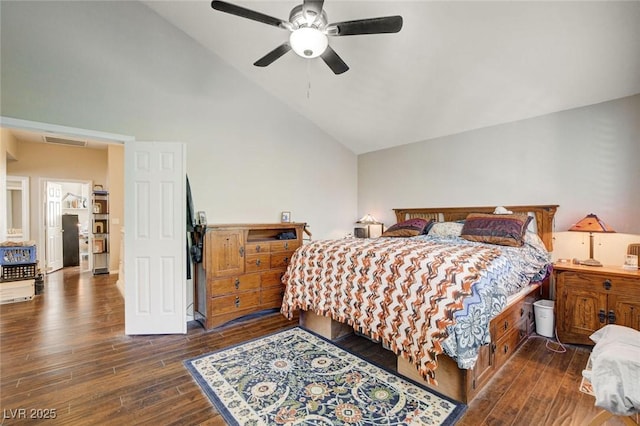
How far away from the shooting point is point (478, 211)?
4039 mm

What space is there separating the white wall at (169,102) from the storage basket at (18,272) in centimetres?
298

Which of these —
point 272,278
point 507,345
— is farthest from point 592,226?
point 272,278

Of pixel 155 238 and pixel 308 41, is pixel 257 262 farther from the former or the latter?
pixel 308 41

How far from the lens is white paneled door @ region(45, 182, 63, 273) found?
21.1 feet

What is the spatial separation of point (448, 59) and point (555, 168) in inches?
75.4

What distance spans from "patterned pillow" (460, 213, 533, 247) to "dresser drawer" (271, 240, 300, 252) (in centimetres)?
222

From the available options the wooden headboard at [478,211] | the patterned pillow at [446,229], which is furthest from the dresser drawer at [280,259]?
the wooden headboard at [478,211]

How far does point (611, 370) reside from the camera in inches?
51.2

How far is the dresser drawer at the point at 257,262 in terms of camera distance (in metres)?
3.57

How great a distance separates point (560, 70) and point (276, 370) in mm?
3976

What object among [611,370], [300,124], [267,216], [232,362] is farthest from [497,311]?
[300,124]

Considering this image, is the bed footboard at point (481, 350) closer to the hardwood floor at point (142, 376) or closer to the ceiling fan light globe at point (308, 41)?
the hardwood floor at point (142, 376)

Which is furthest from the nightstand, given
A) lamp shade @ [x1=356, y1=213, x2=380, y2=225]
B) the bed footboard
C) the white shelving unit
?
the white shelving unit

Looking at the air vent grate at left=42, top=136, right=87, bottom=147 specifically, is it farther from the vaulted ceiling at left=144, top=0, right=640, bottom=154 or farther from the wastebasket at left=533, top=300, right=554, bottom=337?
the wastebasket at left=533, top=300, right=554, bottom=337
